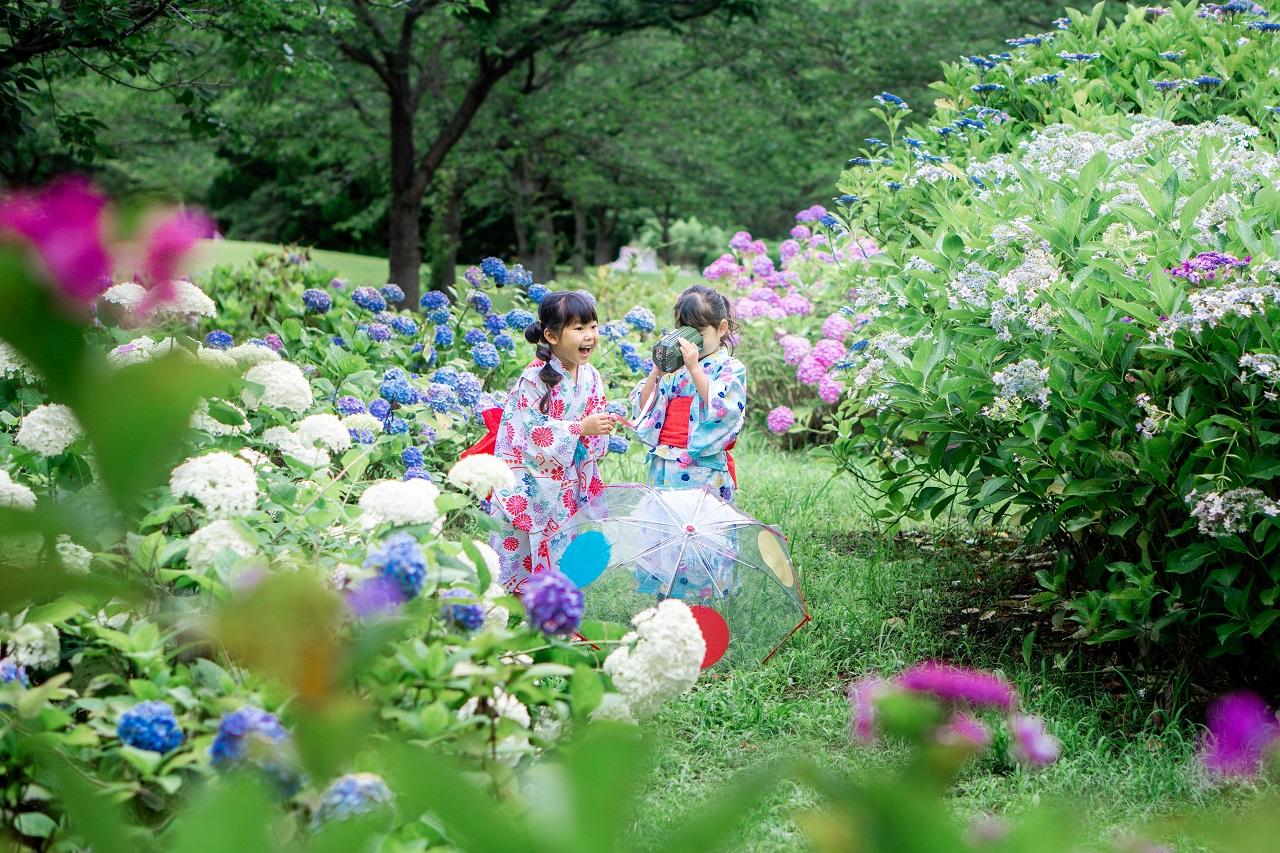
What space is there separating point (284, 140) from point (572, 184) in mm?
4568

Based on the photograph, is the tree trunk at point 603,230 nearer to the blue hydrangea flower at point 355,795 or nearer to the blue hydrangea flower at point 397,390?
the blue hydrangea flower at point 397,390

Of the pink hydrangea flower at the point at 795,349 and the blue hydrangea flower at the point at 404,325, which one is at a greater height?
the blue hydrangea flower at the point at 404,325

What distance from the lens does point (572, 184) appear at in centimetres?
1800

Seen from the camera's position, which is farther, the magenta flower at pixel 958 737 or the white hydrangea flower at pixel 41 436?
the white hydrangea flower at pixel 41 436

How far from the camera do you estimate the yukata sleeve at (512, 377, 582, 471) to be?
4484 millimetres

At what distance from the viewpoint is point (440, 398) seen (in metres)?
5.08

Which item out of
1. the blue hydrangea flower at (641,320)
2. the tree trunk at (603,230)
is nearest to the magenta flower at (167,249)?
the blue hydrangea flower at (641,320)

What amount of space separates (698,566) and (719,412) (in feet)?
2.81

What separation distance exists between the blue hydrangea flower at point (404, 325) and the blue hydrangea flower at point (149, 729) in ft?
14.4

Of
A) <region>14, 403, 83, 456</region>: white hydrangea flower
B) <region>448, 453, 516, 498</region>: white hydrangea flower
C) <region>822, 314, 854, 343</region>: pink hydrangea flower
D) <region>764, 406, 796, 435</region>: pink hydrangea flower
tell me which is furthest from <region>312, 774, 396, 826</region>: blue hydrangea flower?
<region>822, 314, 854, 343</region>: pink hydrangea flower

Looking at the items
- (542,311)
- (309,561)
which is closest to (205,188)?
(542,311)

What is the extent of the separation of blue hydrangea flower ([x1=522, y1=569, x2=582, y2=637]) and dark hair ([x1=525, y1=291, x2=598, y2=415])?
2567 millimetres

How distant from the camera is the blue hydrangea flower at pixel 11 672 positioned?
1998mm

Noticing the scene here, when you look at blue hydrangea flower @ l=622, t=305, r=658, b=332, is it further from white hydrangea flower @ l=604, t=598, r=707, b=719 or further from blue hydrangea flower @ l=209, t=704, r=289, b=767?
blue hydrangea flower @ l=209, t=704, r=289, b=767
